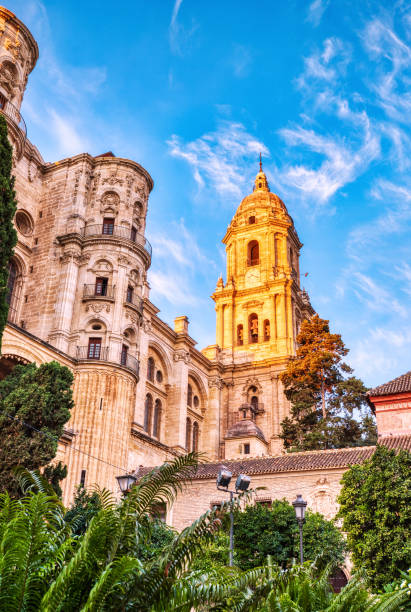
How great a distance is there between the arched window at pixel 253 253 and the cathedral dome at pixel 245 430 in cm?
1718

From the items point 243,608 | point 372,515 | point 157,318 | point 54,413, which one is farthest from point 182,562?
point 157,318

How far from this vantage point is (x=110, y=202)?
119 feet

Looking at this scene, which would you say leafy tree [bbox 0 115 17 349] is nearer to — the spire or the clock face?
the clock face

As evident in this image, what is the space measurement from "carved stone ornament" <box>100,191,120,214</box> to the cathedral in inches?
2.7

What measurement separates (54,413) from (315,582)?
1479cm

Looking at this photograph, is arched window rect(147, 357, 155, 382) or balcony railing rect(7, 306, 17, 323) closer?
balcony railing rect(7, 306, 17, 323)

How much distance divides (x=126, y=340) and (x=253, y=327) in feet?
72.0

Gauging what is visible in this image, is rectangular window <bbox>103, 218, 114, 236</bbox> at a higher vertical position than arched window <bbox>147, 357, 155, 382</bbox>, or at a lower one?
higher

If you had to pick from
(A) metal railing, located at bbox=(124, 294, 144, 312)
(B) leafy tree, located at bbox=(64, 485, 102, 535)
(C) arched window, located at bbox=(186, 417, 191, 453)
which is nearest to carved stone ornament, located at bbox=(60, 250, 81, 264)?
(A) metal railing, located at bbox=(124, 294, 144, 312)

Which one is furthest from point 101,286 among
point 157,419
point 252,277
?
point 252,277

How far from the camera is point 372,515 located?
15953mm

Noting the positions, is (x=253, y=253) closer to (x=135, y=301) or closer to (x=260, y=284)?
(x=260, y=284)

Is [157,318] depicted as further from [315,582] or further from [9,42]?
[315,582]

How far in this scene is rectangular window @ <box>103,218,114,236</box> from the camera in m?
35.5
